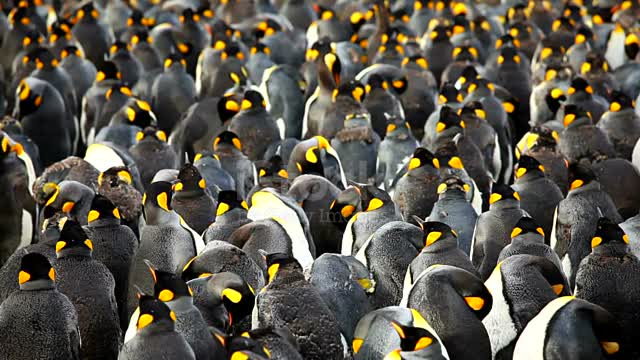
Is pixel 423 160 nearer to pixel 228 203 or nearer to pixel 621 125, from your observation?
pixel 228 203

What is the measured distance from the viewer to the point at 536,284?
17.5 feet

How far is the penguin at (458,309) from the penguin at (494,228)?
1.01 m

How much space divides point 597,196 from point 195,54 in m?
6.43

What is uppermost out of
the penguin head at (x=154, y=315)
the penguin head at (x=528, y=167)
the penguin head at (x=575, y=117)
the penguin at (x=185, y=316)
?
the penguin head at (x=154, y=315)

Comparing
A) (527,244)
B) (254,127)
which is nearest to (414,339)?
(527,244)

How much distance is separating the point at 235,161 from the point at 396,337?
3245 millimetres

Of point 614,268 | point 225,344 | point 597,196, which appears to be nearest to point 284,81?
point 597,196

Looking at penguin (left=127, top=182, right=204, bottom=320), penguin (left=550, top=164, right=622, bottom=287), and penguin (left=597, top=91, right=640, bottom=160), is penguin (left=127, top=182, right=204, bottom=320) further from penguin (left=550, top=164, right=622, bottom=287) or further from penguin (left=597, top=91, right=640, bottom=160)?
penguin (left=597, top=91, right=640, bottom=160)

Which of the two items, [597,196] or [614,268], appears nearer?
[614,268]

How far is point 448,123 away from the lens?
8.42 meters

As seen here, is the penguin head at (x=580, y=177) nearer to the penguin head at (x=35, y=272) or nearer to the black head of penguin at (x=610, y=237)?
the black head of penguin at (x=610, y=237)

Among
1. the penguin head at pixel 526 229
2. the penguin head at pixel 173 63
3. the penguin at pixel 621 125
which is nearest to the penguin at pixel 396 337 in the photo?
the penguin head at pixel 526 229

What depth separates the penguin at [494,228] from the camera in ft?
20.6

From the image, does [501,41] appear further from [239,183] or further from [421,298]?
[421,298]
